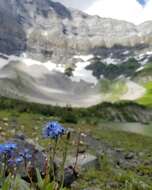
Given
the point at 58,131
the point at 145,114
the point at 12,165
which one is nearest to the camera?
the point at 58,131

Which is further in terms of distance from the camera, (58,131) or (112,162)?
(112,162)

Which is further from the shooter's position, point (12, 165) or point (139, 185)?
point (139, 185)

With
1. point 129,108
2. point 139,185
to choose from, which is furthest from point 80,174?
point 129,108

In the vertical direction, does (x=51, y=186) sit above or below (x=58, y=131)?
below

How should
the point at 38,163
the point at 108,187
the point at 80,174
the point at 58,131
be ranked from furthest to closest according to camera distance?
the point at 80,174
the point at 108,187
the point at 38,163
the point at 58,131

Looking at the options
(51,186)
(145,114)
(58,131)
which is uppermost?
(145,114)

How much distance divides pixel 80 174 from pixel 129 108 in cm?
17899

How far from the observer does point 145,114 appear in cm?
19850

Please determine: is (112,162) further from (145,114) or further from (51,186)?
(145,114)

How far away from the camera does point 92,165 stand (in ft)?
76.4

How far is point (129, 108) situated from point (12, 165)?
623 feet

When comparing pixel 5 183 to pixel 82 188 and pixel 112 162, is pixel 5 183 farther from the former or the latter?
pixel 112 162

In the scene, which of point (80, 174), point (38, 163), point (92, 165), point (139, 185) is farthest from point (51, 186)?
point (92, 165)

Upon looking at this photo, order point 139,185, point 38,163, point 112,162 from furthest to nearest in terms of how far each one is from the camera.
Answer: point 112,162
point 139,185
point 38,163
